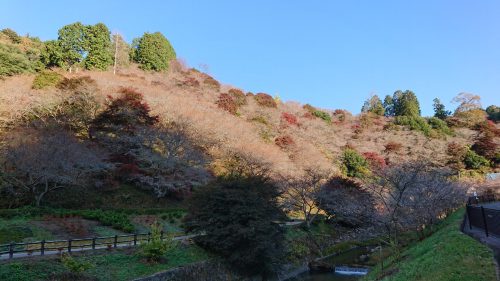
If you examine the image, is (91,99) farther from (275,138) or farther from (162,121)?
(275,138)

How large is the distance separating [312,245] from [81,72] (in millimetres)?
35286

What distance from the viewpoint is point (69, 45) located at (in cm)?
4428

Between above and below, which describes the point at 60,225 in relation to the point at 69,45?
below

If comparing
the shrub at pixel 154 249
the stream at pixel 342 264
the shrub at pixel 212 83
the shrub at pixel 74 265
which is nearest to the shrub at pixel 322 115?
the shrub at pixel 212 83

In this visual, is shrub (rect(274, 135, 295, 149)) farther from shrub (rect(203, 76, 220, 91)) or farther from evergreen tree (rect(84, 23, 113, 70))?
evergreen tree (rect(84, 23, 113, 70))

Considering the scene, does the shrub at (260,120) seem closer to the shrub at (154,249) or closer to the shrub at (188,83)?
the shrub at (188,83)

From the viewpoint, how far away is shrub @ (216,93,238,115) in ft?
159

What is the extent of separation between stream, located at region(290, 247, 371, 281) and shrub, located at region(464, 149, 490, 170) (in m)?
28.5

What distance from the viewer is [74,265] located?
1212cm

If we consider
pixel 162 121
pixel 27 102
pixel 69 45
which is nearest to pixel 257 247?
pixel 162 121

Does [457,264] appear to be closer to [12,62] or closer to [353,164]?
[353,164]

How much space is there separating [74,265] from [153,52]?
50287 millimetres

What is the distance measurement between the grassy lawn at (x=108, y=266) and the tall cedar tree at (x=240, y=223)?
1.45 m

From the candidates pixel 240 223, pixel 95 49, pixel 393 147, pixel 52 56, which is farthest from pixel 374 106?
pixel 240 223
